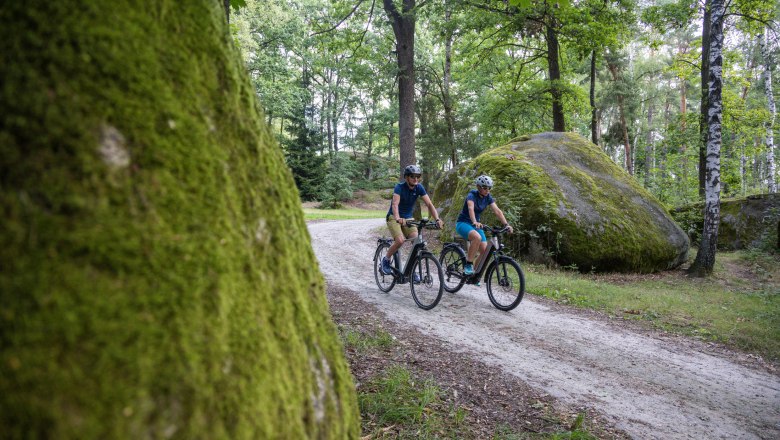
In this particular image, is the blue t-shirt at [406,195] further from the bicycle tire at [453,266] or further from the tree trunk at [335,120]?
the tree trunk at [335,120]

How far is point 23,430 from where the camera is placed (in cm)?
70

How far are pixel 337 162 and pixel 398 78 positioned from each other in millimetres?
21273

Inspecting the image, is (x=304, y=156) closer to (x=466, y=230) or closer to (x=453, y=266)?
(x=453, y=266)

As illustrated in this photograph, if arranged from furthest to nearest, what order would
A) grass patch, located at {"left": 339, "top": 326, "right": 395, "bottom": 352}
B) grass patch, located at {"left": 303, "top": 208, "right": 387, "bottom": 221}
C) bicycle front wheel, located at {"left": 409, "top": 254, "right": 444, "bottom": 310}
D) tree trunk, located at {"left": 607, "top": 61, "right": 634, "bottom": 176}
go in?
1. tree trunk, located at {"left": 607, "top": 61, "right": 634, "bottom": 176}
2. grass patch, located at {"left": 303, "top": 208, "right": 387, "bottom": 221}
3. bicycle front wheel, located at {"left": 409, "top": 254, "right": 444, "bottom": 310}
4. grass patch, located at {"left": 339, "top": 326, "right": 395, "bottom": 352}

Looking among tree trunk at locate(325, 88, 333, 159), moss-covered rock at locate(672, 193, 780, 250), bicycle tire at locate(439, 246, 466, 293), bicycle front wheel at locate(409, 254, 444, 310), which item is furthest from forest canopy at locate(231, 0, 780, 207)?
bicycle tire at locate(439, 246, 466, 293)

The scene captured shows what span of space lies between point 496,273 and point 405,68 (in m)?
9.57

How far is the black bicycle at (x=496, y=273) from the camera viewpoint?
23.0 feet

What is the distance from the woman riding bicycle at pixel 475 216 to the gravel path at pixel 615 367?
903mm

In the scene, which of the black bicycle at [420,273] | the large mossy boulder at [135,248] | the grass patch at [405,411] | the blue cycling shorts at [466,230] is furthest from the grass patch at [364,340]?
the large mossy boulder at [135,248]

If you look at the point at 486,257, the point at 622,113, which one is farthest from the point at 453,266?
the point at 622,113

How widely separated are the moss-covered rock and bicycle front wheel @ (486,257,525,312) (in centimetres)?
1195

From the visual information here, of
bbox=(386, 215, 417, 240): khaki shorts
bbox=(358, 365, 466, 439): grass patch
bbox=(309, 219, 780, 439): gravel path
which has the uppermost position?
bbox=(386, 215, 417, 240): khaki shorts

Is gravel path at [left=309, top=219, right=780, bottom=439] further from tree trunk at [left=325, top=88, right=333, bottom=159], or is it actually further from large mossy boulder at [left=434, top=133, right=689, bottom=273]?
tree trunk at [left=325, top=88, right=333, bottom=159]

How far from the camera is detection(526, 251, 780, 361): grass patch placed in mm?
6262
